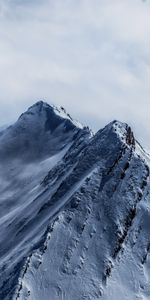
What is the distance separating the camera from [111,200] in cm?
13762

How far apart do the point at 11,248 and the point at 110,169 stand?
27.4 metres

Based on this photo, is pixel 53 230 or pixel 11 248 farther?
pixel 11 248

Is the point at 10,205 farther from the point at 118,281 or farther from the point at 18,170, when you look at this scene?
the point at 118,281

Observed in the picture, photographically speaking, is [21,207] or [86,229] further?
[21,207]

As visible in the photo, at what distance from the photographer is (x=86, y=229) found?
130 meters

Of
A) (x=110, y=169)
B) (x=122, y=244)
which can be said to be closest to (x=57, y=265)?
(x=122, y=244)

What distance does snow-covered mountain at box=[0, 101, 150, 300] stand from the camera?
11900 cm

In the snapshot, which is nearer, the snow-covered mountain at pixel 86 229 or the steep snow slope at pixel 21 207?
the snow-covered mountain at pixel 86 229

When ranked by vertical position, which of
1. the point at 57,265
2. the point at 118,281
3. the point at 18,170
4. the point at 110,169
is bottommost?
the point at 118,281

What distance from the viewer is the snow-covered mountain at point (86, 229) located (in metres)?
119

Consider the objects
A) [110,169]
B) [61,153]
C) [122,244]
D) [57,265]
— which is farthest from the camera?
[61,153]

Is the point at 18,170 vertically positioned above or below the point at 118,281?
above

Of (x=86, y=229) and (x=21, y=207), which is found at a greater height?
(x=21, y=207)

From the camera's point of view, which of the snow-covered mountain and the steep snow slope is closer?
the snow-covered mountain
